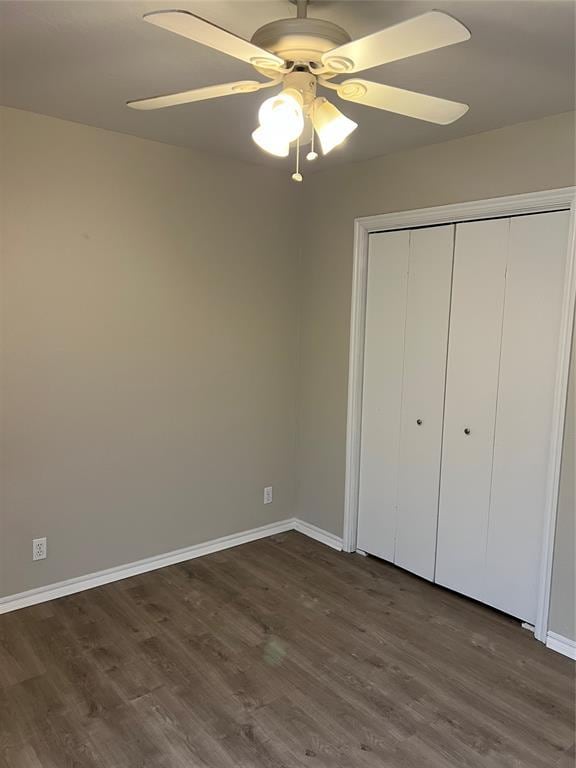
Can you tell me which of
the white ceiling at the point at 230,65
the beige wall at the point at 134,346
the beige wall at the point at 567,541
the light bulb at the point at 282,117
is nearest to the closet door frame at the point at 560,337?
the beige wall at the point at 567,541

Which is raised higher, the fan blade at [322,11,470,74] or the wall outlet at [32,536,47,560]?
the fan blade at [322,11,470,74]

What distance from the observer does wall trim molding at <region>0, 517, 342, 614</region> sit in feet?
9.88

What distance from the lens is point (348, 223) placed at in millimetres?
3613

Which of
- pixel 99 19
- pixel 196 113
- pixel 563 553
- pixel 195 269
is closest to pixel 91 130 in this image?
pixel 196 113

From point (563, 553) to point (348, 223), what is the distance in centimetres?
219

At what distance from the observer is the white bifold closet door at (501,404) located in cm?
278

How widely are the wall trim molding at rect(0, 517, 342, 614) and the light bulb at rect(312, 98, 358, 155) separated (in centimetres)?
261

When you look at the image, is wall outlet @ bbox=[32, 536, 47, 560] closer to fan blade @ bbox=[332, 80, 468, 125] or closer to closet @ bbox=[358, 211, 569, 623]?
closet @ bbox=[358, 211, 569, 623]

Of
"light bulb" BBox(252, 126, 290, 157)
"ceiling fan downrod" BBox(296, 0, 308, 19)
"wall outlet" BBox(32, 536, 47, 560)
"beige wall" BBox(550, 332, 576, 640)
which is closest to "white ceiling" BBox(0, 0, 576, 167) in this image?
"ceiling fan downrod" BBox(296, 0, 308, 19)

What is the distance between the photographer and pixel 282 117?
1495mm

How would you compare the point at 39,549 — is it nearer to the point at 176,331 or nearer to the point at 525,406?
the point at 176,331

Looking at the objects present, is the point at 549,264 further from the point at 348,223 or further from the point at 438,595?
the point at 438,595

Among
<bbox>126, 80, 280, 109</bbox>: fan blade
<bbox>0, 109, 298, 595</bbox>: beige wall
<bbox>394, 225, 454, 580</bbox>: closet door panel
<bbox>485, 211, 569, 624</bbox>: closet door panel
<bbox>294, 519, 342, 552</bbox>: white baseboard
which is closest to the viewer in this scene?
<bbox>126, 80, 280, 109</bbox>: fan blade

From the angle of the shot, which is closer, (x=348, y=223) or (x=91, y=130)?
(x=91, y=130)
